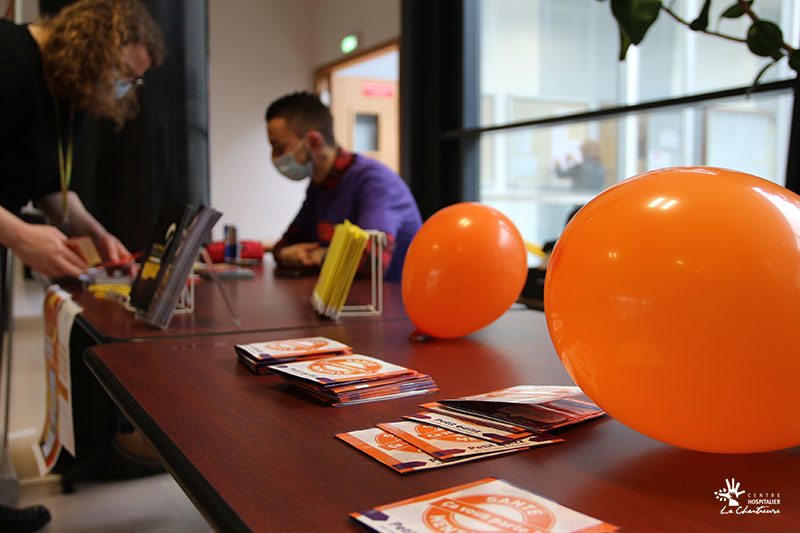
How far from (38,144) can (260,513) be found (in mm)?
1813

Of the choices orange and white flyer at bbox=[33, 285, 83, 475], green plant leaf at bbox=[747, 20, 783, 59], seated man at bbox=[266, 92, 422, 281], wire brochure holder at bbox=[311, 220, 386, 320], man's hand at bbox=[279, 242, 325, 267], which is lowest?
orange and white flyer at bbox=[33, 285, 83, 475]

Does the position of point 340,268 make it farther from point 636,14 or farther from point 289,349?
point 636,14

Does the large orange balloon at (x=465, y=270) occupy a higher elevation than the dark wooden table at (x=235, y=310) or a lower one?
higher

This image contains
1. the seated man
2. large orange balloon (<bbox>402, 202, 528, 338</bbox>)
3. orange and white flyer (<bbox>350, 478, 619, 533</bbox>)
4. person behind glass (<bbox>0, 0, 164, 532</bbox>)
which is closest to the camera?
orange and white flyer (<bbox>350, 478, 619, 533</bbox>)

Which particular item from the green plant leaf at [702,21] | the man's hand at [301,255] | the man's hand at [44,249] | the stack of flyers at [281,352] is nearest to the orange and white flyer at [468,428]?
the stack of flyers at [281,352]

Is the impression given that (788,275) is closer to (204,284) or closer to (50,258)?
(50,258)

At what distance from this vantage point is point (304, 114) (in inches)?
101

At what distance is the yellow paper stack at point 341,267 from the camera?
133 cm

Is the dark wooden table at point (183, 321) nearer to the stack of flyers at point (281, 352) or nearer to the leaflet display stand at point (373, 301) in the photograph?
the leaflet display stand at point (373, 301)

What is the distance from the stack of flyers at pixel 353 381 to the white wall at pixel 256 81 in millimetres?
5446

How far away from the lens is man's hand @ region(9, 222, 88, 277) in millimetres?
1605

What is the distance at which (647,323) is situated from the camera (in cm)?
55

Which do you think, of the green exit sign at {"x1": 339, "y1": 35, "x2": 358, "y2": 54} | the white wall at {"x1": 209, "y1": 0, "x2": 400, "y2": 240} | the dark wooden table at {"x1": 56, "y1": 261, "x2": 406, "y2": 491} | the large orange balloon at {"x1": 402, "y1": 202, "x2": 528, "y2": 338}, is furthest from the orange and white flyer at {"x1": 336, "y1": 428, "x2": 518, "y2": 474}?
the white wall at {"x1": 209, "y1": 0, "x2": 400, "y2": 240}

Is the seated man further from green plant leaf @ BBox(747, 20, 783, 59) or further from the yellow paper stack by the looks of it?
green plant leaf @ BBox(747, 20, 783, 59)
